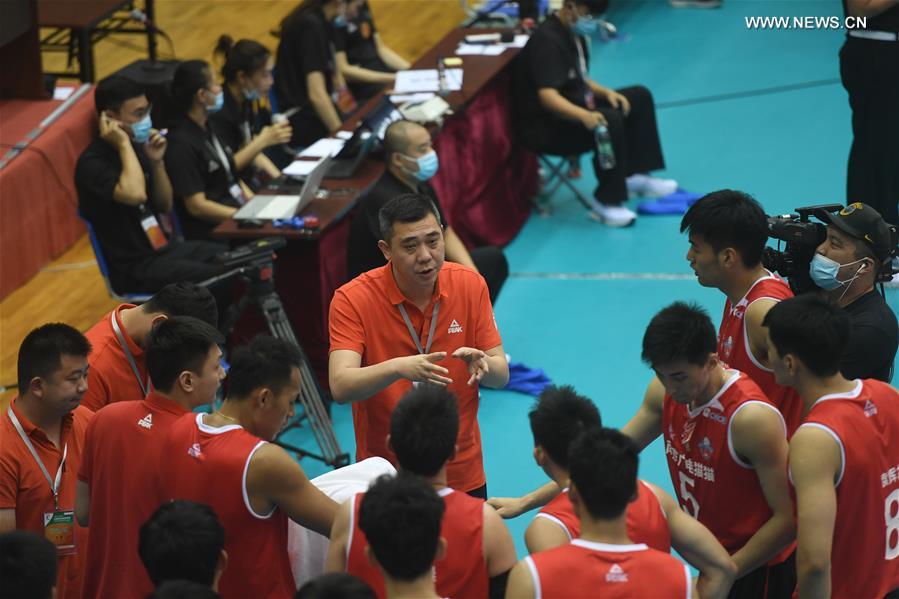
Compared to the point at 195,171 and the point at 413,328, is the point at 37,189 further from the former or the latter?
the point at 413,328

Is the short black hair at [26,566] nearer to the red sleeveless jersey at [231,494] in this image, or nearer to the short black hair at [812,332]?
the red sleeveless jersey at [231,494]

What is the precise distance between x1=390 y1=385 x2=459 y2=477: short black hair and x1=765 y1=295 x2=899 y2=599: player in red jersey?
86cm

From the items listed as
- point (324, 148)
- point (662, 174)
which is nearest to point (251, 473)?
point (324, 148)

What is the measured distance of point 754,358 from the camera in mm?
3527

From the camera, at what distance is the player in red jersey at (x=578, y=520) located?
2.74 meters

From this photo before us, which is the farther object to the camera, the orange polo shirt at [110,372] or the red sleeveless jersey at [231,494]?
the orange polo shirt at [110,372]

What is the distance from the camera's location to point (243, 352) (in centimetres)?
314

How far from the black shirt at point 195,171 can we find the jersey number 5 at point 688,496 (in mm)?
3705

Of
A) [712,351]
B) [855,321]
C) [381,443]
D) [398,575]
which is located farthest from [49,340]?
[855,321]

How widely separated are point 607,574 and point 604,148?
213 inches

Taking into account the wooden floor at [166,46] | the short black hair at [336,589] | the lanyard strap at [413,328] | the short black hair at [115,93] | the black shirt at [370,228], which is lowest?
the wooden floor at [166,46]

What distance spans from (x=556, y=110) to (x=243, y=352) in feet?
16.1

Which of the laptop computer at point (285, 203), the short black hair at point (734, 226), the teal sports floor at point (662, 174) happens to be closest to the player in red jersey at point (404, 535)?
the short black hair at point (734, 226)

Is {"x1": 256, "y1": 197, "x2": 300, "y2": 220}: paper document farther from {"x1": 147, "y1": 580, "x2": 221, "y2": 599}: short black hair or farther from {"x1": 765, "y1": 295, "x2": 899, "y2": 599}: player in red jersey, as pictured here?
{"x1": 147, "y1": 580, "x2": 221, "y2": 599}: short black hair
